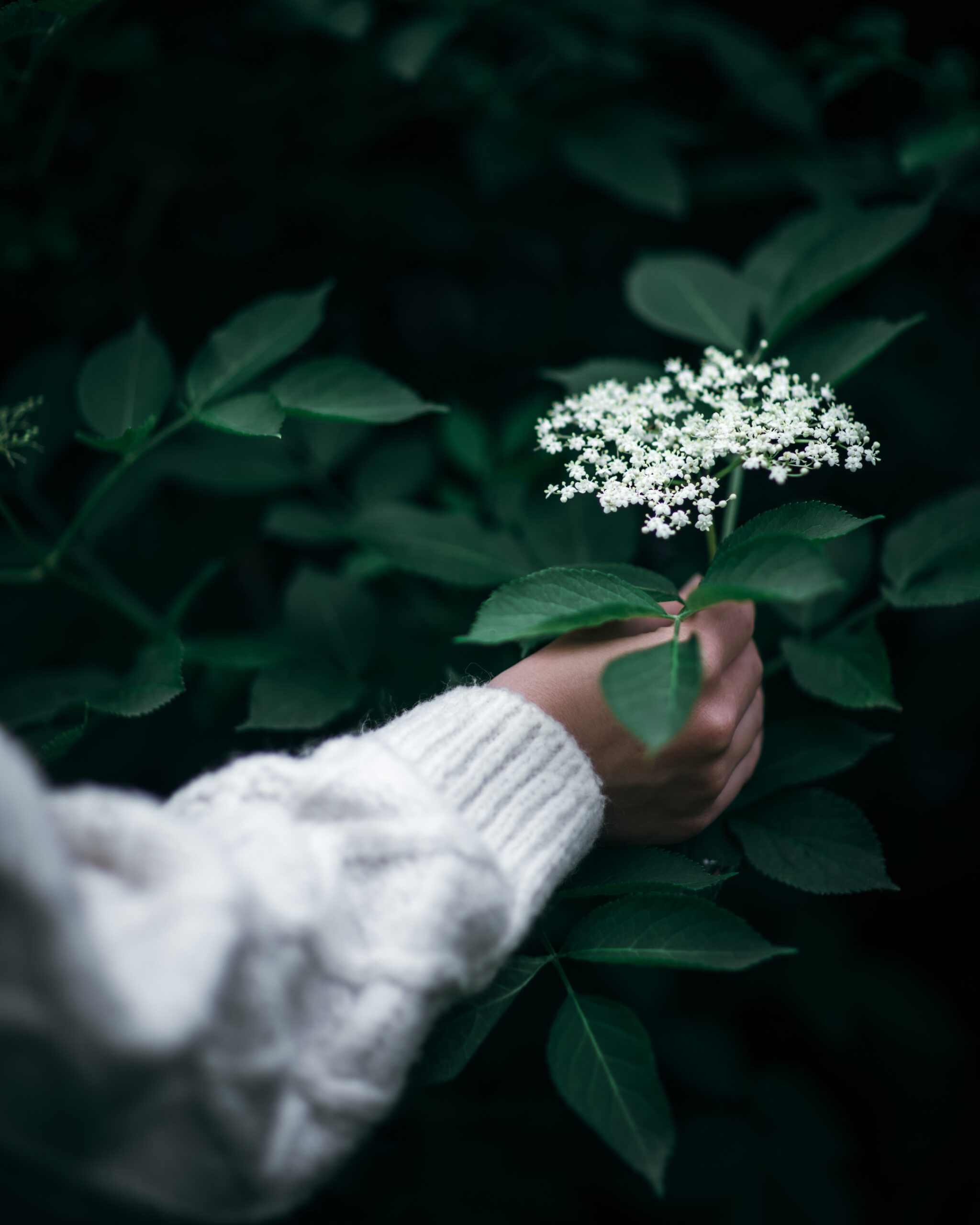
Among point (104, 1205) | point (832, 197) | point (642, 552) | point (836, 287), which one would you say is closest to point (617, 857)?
point (104, 1205)

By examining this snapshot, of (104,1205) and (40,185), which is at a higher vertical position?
(40,185)

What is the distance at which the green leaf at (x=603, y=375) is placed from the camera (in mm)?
888

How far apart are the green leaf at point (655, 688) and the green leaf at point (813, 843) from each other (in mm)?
280

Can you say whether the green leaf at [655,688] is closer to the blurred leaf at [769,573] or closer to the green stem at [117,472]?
the blurred leaf at [769,573]

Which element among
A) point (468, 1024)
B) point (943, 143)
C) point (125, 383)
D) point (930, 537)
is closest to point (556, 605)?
point (468, 1024)

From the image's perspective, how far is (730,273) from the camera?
3.27ft

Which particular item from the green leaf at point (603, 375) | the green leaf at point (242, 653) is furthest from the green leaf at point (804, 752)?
the green leaf at point (242, 653)

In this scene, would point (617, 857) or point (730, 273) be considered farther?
point (730, 273)

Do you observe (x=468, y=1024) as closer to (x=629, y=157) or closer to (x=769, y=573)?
(x=769, y=573)

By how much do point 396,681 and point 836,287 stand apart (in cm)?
64

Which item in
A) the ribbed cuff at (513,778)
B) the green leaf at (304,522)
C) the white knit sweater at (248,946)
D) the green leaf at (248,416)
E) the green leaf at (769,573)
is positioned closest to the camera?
the white knit sweater at (248,946)

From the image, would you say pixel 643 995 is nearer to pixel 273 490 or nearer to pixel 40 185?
pixel 273 490

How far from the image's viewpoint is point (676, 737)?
2.17 ft

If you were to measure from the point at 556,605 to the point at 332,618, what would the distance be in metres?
0.40
